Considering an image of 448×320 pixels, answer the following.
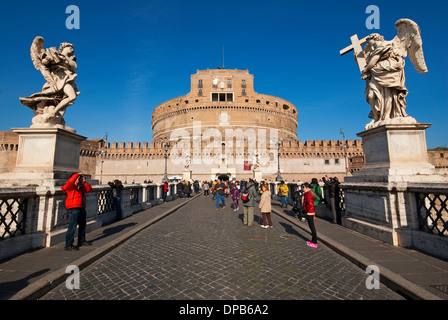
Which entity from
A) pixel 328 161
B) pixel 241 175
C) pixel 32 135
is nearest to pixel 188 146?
pixel 241 175

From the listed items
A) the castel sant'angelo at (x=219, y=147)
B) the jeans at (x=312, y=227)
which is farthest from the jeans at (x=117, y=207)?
the castel sant'angelo at (x=219, y=147)

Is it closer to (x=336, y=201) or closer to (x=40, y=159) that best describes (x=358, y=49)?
(x=336, y=201)

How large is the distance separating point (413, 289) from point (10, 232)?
6.48 m

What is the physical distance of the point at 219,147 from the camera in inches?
1865

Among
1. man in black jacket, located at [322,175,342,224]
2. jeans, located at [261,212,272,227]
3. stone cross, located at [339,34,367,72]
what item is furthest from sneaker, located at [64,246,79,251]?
stone cross, located at [339,34,367,72]

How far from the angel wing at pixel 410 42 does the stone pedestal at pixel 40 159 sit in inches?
341

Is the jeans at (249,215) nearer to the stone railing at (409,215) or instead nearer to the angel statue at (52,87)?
the stone railing at (409,215)

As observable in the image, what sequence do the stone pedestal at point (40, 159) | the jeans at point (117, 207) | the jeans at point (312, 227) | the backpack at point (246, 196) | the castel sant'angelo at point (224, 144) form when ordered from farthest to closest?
the castel sant'angelo at point (224, 144), the jeans at point (117, 207), the backpack at point (246, 196), the jeans at point (312, 227), the stone pedestal at point (40, 159)

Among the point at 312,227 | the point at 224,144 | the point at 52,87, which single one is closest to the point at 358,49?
the point at 312,227

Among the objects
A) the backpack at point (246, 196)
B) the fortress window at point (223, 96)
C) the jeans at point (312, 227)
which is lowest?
the jeans at point (312, 227)

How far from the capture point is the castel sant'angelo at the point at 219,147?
1773 inches

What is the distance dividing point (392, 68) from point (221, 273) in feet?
19.6
